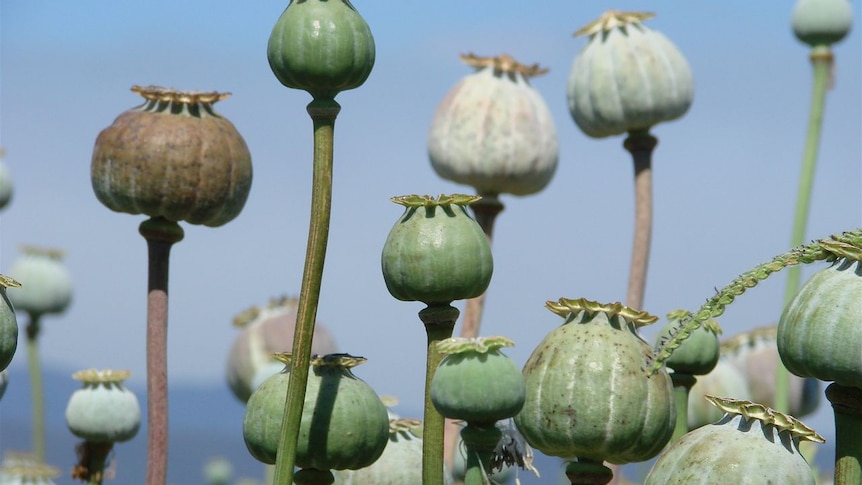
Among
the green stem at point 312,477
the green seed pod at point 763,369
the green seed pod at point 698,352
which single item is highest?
the green seed pod at point 698,352

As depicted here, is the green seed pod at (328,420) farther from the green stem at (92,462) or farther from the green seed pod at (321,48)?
the green stem at (92,462)

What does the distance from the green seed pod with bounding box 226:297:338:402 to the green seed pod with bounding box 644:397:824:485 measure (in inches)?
163

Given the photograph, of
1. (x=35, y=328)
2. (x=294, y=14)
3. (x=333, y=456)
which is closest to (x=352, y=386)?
(x=333, y=456)

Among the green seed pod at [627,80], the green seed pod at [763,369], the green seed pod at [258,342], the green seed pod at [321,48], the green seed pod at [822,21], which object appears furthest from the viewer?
the green seed pod at [258,342]

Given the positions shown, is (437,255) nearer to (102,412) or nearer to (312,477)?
(312,477)

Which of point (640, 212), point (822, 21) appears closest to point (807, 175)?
point (640, 212)

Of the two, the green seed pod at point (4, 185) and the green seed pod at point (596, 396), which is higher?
the green seed pod at point (4, 185)

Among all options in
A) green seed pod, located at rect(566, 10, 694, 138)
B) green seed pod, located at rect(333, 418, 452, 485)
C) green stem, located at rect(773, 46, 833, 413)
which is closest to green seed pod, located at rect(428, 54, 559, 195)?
green seed pod, located at rect(566, 10, 694, 138)

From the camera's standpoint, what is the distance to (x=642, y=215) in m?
6.04

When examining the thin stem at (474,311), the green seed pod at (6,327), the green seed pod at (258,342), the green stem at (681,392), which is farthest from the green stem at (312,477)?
the green seed pod at (258,342)

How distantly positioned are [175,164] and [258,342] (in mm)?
3404

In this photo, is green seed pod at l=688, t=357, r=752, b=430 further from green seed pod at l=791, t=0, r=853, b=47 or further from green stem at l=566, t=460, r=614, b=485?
green stem at l=566, t=460, r=614, b=485

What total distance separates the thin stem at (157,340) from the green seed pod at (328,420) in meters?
0.98

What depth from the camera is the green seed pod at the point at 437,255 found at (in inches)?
128
